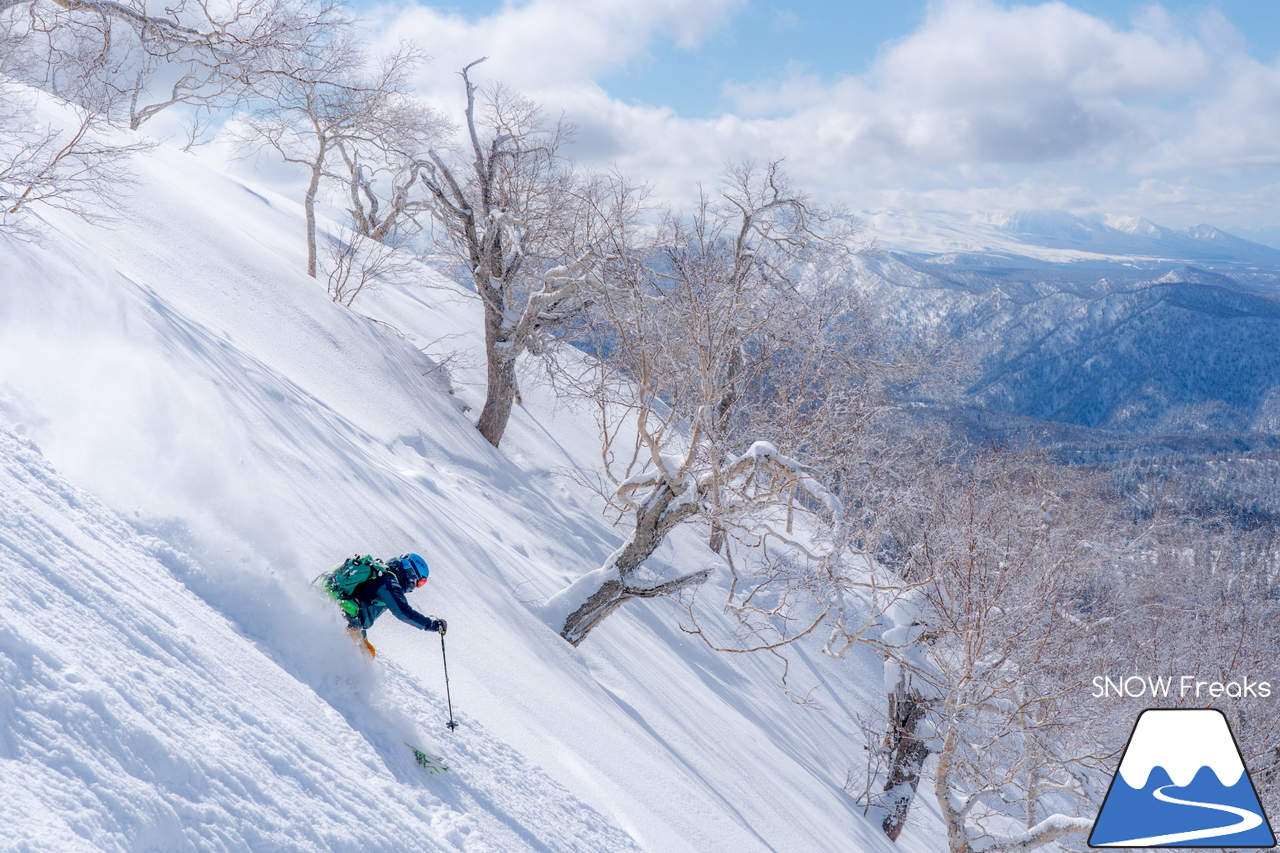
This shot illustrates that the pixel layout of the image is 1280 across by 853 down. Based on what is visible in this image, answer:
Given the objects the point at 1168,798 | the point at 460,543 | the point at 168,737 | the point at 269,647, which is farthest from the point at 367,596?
the point at 1168,798

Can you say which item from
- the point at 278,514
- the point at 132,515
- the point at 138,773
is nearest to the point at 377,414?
the point at 278,514

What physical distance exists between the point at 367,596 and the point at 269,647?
0.60m

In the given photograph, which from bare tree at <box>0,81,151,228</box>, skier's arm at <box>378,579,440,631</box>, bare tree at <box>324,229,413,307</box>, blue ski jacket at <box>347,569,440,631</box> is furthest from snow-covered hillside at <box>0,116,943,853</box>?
bare tree at <box>324,229,413,307</box>

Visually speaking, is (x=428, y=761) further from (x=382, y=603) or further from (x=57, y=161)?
(x=57, y=161)

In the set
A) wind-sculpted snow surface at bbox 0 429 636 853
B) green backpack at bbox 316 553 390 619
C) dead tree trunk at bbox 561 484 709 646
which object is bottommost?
wind-sculpted snow surface at bbox 0 429 636 853

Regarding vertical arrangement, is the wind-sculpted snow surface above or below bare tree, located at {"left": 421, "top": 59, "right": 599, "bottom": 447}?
below

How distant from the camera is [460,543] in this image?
8188 millimetres

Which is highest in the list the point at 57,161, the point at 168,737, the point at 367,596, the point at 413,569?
the point at 57,161

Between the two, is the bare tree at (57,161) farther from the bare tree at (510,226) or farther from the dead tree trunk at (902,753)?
the dead tree trunk at (902,753)

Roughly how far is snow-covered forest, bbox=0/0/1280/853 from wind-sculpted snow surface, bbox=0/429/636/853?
0.02 m

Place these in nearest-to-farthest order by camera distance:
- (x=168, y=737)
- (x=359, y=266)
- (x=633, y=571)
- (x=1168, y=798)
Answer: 1. (x=168, y=737)
2. (x=1168, y=798)
3. (x=633, y=571)
4. (x=359, y=266)

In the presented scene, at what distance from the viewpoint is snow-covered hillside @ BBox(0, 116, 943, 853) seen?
270cm

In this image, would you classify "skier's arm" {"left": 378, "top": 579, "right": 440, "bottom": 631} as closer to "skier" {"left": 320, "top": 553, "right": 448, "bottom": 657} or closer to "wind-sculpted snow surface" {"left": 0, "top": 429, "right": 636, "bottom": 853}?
"skier" {"left": 320, "top": 553, "right": 448, "bottom": 657}

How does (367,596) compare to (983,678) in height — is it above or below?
below
